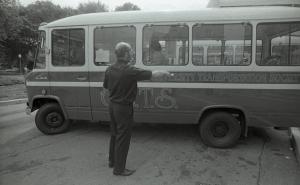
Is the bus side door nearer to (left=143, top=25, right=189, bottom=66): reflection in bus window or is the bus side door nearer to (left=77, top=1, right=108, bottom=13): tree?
(left=143, top=25, right=189, bottom=66): reflection in bus window

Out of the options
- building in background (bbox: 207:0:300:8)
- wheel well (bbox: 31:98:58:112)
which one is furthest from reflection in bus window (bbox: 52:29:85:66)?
building in background (bbox: 207:0:300:8)

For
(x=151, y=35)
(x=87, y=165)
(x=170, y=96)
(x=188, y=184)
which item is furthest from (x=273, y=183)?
(x=151, y=35)

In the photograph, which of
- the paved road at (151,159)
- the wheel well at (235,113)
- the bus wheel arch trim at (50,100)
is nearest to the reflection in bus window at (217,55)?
the wheel well at (235,113)

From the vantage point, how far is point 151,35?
6.06 meters

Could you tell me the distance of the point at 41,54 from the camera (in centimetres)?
681

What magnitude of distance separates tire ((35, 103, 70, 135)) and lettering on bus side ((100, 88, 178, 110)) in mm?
1912

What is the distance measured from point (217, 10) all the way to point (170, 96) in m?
1.86

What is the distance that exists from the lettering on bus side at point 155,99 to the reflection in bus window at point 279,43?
1.76 metres

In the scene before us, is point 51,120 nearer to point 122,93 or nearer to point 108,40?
point 108,40

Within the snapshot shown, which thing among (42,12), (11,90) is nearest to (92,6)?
(42,12)

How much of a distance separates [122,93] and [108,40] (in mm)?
2133

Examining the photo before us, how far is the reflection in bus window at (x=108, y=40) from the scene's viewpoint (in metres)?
6.18

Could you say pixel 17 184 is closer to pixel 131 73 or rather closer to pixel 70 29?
pixel 131 73

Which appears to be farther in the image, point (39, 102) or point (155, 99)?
point (39, 102)
